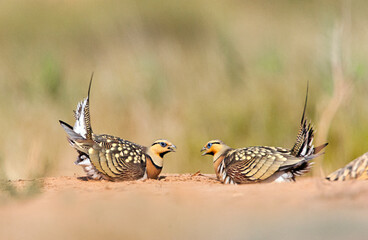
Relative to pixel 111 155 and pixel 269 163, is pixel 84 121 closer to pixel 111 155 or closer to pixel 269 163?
pixel 111 155

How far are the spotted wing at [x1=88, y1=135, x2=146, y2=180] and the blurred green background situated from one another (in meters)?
0.78

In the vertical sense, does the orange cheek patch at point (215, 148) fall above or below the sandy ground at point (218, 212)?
above

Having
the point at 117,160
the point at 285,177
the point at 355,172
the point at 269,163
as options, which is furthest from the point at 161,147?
the point at 355,172

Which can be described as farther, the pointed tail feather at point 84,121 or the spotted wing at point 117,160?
the pointed tail feather at point 84,121

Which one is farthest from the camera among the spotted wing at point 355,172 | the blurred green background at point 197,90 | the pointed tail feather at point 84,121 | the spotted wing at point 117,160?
the blurred green background at point 197,90

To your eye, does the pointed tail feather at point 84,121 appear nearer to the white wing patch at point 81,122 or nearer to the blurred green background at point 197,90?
the white wing patch at point 81,122

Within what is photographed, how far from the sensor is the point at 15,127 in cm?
967

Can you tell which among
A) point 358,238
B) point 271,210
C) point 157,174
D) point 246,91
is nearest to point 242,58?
point 246,91

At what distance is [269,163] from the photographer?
698cm

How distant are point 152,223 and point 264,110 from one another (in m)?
4.94

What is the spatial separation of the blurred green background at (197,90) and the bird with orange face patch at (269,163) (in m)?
1.30

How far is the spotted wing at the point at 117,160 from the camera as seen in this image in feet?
24.3

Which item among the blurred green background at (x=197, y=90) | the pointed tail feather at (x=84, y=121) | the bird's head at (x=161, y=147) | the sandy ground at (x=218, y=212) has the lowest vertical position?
the sandy ground at (x=218, y=212)

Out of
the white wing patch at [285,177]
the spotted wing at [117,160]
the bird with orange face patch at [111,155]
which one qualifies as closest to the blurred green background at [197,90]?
the bird with orange face patch at [111,155]
